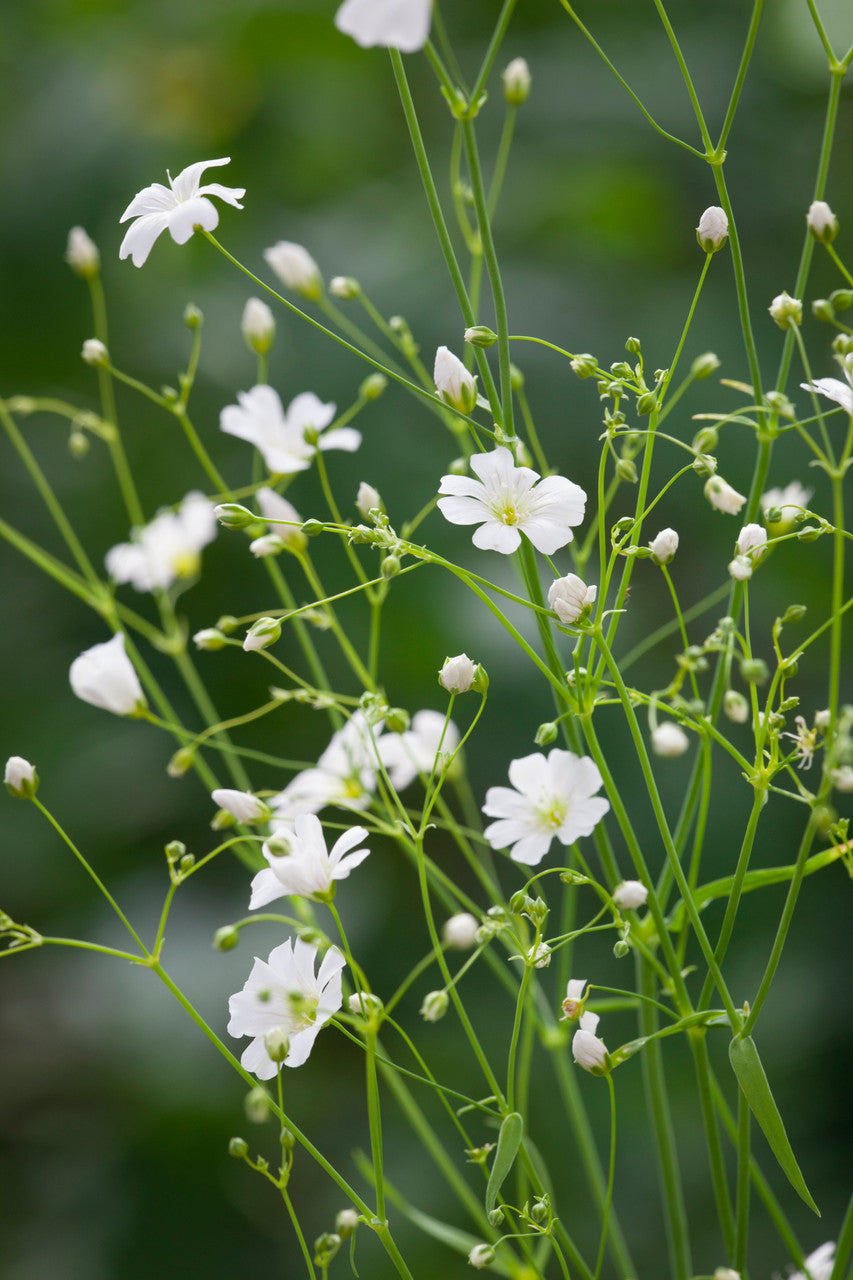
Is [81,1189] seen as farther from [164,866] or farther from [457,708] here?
[457,708]

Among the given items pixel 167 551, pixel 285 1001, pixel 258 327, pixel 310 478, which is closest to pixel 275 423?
pixel 258 327

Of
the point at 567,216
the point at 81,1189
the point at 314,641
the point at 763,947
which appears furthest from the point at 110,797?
the point at 567,216

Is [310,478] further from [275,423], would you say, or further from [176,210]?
[176,210]

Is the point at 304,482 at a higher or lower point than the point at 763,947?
higher

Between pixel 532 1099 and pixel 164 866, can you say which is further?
pixel 164 866

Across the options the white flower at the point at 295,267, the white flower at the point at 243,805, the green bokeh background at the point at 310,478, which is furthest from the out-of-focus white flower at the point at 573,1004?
the green bokeh background at the point at 310,478

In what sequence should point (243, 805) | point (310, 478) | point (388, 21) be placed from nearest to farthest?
point (388, 21) < point (243, 805) < point (310, 478)
